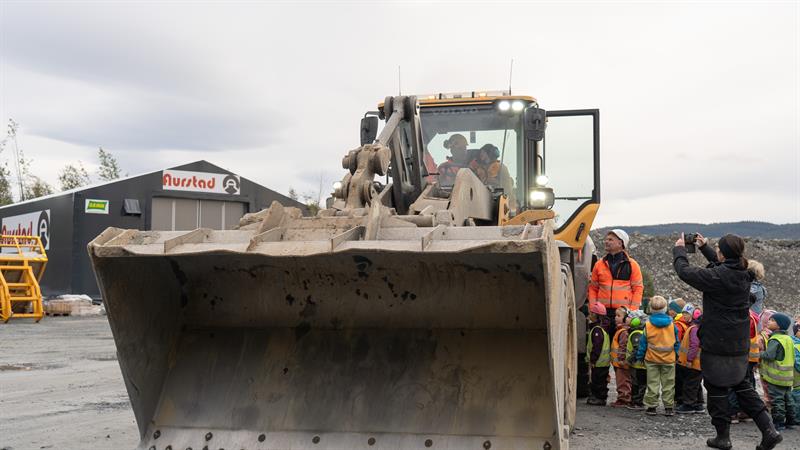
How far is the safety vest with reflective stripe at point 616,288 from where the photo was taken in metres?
7.77

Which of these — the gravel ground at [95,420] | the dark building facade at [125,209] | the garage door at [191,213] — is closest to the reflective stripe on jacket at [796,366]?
the gravel ground at [95,420]

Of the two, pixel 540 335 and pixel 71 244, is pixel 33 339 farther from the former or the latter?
pixel 540 335

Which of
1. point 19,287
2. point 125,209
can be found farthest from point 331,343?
point 125,209

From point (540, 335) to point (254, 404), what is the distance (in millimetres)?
1787

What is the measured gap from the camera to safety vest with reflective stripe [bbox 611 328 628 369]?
7.62m

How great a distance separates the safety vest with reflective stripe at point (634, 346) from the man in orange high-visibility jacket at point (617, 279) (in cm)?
30

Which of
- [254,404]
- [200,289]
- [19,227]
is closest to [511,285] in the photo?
[254,404]

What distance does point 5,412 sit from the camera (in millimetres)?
7188

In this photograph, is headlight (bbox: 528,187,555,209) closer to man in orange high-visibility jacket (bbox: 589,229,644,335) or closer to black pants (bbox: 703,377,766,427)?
man in orange high-visibility jacket (bbox: 589,229,644,335)

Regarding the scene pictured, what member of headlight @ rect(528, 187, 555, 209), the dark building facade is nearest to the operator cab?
headlight @ rect(528, 187, 555, 209)

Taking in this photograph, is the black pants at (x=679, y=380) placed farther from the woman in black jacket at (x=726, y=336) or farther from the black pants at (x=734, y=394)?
the woman in black jacket at (x=726, y=336)

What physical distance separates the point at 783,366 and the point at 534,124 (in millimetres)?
3011

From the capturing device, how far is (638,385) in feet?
25.3

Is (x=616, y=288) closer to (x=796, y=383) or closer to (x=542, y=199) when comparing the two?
(x=542, y=199)
